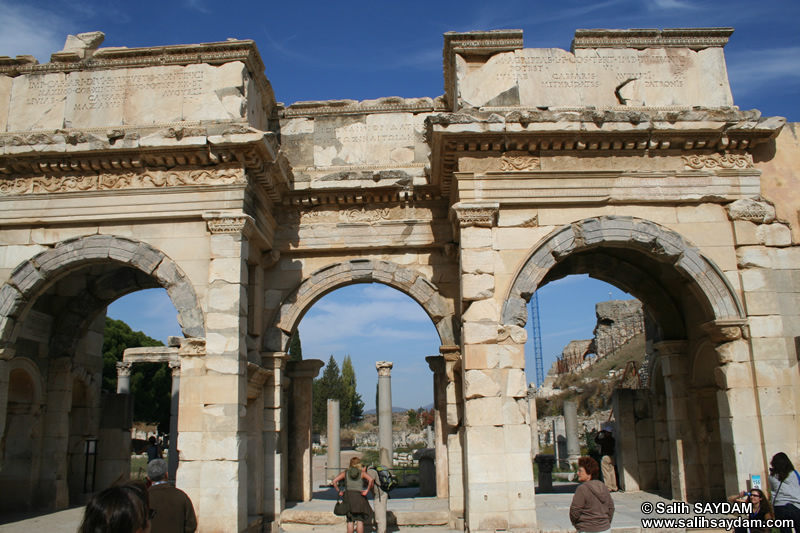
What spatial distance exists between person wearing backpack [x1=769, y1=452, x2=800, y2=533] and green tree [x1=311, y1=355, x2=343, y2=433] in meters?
33.6

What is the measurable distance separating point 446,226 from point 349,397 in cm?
3931

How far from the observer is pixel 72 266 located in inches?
359

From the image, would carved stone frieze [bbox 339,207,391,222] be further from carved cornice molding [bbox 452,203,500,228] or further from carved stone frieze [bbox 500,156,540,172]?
carved stone frieze [bbox 500,156,540,172]

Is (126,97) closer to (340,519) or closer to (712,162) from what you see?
(340,519)

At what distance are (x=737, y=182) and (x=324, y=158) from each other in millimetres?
6425

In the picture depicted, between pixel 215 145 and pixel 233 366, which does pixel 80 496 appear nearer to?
pixel 233 366

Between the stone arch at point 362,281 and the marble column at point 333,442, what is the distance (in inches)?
244

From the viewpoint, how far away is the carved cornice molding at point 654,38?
377 inches

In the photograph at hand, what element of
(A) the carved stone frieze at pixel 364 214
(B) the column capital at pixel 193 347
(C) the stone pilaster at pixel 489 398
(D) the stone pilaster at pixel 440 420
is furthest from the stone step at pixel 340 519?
(A) the carved stone frieze at pixel 364 214

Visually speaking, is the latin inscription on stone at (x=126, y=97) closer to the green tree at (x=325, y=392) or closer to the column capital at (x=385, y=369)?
the column capital at (x=385, y=369)

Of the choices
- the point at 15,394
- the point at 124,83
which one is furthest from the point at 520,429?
the point at 15,394

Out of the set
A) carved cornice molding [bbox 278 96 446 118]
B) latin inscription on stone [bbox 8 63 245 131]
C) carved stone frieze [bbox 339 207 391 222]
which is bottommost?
carved stone frieze [bbox 339 207 391 222]

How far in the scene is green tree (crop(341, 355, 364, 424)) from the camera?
46213 mm

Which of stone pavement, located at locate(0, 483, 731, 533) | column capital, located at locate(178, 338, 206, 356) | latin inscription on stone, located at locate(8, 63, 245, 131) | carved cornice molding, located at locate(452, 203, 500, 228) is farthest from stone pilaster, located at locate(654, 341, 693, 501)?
latin inscription on stone, located at locate(8, 63, 245, 131)
